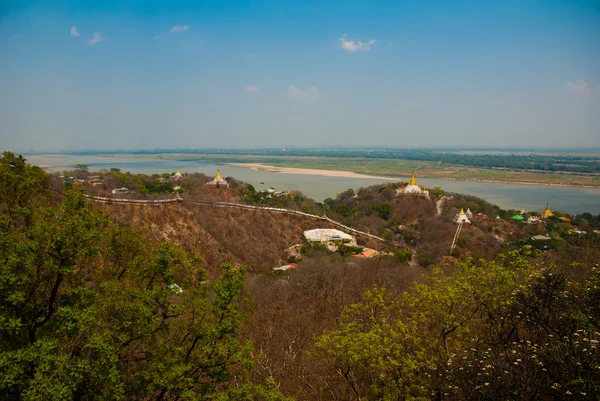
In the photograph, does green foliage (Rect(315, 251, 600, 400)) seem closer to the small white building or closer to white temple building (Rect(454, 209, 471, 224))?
the small white building

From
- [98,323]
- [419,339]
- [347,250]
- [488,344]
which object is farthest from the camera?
[347,250]

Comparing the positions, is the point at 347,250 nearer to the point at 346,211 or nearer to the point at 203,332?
the point at 346,211

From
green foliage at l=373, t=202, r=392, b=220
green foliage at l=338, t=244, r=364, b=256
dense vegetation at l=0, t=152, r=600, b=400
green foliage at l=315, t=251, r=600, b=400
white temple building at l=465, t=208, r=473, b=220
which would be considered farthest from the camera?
green foliage at l=373, t=202, r=392, b=220

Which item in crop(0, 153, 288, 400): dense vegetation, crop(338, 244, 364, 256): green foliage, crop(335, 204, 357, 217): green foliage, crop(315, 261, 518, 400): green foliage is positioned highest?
crop(0, 153, 288, 400): dense vegetation

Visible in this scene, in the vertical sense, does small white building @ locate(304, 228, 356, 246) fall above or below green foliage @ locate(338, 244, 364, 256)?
above

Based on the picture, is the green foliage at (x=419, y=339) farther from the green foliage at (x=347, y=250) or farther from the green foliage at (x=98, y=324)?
A: the green foliage at (x=347, y=250)

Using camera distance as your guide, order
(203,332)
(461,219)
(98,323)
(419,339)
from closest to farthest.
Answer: (98,323), (203,332), (419,339), (461,219)

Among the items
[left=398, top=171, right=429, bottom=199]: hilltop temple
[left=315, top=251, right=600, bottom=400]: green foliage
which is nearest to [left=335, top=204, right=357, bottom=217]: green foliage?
[left=398, top=171, right=429, bottom=199]: hilltop temple

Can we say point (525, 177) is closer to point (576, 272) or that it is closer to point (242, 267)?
point (576, 272)

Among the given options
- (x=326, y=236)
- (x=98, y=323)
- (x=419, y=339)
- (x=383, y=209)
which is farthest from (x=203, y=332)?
(x=383, y=209)

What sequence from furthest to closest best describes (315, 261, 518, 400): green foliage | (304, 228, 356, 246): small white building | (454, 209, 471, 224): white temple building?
(454, 209, 471, 224): white temple building, (304, 228, 356, 246): small white building, (315, 261, 518, 400): green foliage

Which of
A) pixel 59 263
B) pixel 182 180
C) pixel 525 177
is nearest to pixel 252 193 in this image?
pixel 182 180
